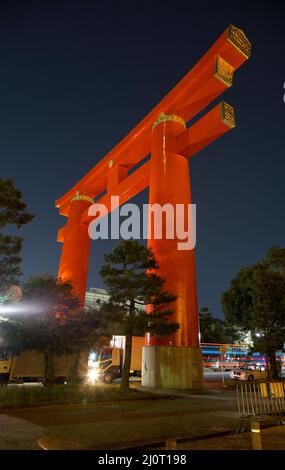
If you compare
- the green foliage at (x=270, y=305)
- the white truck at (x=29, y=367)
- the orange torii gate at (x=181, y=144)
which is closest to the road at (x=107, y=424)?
the orange torii gate at (x=181, y=144)

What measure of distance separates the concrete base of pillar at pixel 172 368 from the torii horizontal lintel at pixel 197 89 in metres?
14.5

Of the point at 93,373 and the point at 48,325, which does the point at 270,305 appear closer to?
the point at 93,373

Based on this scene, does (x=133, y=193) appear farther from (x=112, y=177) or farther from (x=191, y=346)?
(x=191, y=346)

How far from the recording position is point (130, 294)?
15203 mm

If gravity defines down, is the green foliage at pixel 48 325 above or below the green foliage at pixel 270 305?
below

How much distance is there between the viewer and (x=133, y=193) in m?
26.3

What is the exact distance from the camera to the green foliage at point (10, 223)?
14625mm

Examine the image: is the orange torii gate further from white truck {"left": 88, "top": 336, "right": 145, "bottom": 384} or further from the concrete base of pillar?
white truck {"left": 88, "top": 336, "right": 145, "bottom": 384}

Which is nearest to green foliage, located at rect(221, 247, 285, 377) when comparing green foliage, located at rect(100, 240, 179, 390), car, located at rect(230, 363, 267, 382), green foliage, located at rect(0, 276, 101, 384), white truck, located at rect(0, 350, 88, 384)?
car, located at rect(230, 363, 267, 382)

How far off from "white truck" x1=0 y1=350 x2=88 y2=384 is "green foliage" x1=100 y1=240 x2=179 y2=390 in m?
4.35

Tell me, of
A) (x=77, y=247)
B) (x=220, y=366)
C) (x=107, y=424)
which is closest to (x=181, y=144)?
(x=77, y=247)

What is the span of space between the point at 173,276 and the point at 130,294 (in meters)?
3.73

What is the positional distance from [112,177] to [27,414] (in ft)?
66.7

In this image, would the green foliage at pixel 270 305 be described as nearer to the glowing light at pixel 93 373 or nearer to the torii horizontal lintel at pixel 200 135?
the torii horizontal lintel at pixel 200 135
